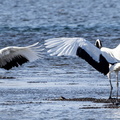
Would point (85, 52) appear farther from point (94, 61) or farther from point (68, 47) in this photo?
point (68, 47)

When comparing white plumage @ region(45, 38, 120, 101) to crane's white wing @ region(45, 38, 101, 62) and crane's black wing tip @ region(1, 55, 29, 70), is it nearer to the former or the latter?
crane's white wing @ region(45, 38, 101, 62)

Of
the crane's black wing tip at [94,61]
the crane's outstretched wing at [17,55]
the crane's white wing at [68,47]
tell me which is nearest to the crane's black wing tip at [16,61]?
the crane's outstretched wing at [17,55]

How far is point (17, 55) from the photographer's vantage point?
13164mm

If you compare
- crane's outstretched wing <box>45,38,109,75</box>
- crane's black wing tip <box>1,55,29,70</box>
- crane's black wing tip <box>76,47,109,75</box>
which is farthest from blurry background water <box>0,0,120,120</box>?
crane's outstretched wing <box>45,38,109,75</box>

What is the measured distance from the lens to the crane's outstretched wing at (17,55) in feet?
42.3

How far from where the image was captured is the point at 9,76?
51.8 feet

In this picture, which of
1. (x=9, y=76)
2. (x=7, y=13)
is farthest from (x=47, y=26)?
(x=9, y=76)

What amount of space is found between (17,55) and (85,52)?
204 centimetres

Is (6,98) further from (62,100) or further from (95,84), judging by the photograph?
(95,84)

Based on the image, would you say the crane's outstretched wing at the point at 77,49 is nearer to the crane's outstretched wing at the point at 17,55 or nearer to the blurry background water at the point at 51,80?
the blurry background water at the point at 51,80

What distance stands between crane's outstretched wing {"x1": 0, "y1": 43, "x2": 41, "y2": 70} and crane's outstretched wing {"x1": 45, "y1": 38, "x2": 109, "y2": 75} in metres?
1.28

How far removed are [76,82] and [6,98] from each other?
7.99ft

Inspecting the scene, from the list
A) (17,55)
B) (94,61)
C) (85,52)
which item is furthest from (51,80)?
(85,52)

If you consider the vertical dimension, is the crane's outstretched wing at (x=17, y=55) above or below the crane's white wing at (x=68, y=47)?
below
